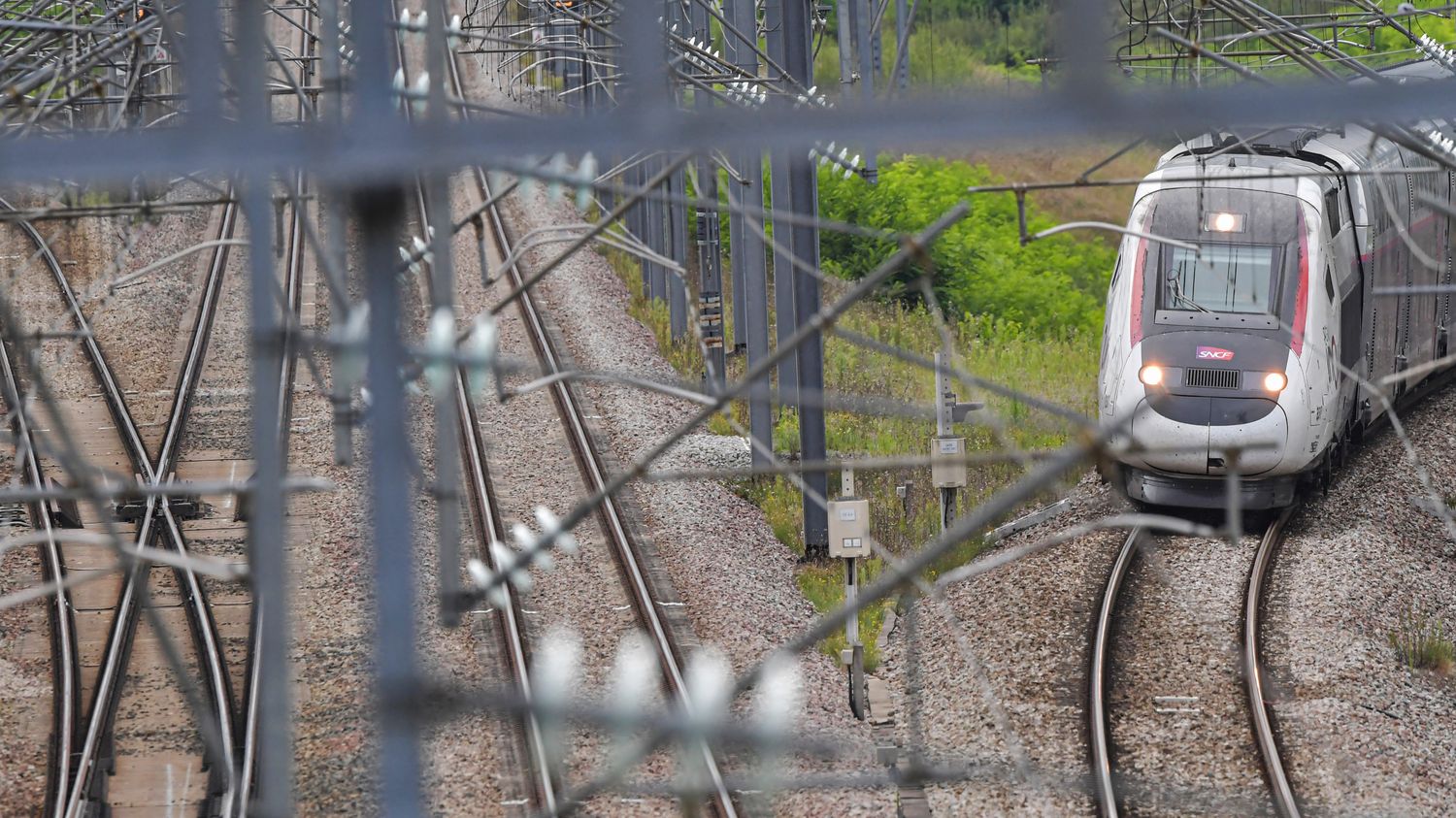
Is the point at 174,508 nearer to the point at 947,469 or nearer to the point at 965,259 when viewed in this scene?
the point at 947,469

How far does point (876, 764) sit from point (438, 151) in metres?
5.62

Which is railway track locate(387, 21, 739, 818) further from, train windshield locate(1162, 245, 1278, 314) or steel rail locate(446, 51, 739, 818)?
train windshield locate(1162, 245, 1278, 314)

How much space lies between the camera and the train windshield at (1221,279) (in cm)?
1168

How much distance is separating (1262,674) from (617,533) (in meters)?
4.59

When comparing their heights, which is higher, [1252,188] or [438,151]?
[438,151]

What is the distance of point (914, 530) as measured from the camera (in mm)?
12477

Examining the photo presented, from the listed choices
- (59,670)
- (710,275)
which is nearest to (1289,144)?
(710,275)

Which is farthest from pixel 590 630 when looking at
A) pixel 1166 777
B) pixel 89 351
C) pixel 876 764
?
pixel 89 351

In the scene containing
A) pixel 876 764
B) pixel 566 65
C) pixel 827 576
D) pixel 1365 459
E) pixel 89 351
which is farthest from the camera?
pixel 566 65

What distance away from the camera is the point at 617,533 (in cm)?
1205

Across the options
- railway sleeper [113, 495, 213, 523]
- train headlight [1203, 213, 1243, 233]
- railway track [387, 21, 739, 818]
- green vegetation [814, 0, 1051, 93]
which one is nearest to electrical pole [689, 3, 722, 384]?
railway track [387, 21, 739, 818]

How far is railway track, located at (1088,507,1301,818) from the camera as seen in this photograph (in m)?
7.80

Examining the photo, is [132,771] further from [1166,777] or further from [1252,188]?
[1252,188]

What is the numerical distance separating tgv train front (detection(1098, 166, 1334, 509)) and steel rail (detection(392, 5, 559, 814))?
4280 mm
